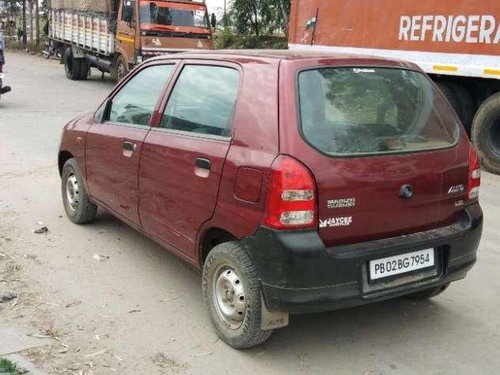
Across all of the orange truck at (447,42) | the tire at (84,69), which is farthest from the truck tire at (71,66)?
the orange truck at (447,42)

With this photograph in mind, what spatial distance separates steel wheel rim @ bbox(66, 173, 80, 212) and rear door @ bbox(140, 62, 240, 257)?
1.50 m

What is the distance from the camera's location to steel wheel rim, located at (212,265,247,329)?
3424 mm

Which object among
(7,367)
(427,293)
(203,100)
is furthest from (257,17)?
(7,367)

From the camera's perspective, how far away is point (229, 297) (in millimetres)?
3520

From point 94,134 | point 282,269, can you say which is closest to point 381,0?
point 94,134

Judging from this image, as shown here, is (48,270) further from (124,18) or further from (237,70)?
(124,18)

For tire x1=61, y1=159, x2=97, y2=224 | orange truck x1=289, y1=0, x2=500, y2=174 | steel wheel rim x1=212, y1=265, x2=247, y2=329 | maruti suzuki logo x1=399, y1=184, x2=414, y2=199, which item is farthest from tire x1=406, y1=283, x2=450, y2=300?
orange truck x1=289, y1=0, x2=500, y2=174

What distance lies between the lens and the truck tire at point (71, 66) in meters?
20.2

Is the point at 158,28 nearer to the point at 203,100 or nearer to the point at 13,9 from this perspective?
the point at 203,100

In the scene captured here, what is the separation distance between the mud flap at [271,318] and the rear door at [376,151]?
48 cm

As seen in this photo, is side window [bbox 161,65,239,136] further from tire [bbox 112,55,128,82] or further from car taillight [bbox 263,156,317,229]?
tire [bbox 112,55,128,82]

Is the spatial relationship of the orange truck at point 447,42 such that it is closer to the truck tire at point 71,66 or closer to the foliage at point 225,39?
the truck tire at point 71,66

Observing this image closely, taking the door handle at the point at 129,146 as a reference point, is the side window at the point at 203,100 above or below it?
above

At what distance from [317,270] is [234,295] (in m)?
0.58
